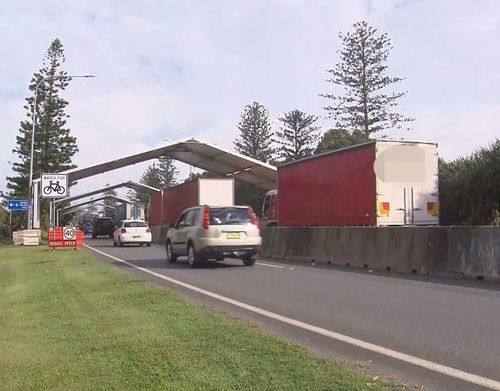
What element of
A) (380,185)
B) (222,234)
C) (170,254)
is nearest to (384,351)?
(222,234)

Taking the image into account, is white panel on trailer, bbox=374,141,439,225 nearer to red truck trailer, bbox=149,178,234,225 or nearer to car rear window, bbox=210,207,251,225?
car rear window, bbox=210,207,251,225

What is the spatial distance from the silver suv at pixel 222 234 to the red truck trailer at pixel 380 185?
4.30 metres

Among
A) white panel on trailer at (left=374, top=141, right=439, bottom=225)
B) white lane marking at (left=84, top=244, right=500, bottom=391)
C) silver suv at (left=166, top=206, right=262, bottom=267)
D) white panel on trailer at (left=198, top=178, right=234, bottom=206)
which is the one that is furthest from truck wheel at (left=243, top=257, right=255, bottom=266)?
white panel on trailer at (left=198, top=178, right=234, bottom=206)

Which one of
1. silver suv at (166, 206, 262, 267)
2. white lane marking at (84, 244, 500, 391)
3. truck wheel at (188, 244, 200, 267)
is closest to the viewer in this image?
white lane marking at (84, 244, 500, 391)

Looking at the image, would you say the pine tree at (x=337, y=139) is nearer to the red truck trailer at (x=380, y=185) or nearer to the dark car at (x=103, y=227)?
the dark car at (x=103, y=227)

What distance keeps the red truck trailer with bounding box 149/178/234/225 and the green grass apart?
24.2m

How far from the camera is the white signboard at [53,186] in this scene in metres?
23.6

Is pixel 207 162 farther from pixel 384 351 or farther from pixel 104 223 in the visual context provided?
pixel 384 351

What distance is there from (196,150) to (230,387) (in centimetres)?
4756

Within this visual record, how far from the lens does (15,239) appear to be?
3969cm

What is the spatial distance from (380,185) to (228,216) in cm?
524

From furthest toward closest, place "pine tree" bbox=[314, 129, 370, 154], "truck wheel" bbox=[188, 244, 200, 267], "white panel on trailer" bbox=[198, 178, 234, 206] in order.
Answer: "pine tree" bbox=[314, 129, 370, 154] < "white panel on trailer" bbox=[198, 178, 234, 206] < "truck wheel" bbox=[188, 244, 200, 267]

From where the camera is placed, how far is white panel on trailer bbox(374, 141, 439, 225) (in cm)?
1972

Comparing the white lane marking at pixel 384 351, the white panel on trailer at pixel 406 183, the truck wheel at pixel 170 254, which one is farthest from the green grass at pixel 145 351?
the white panel on trailer at pixel 406 183
